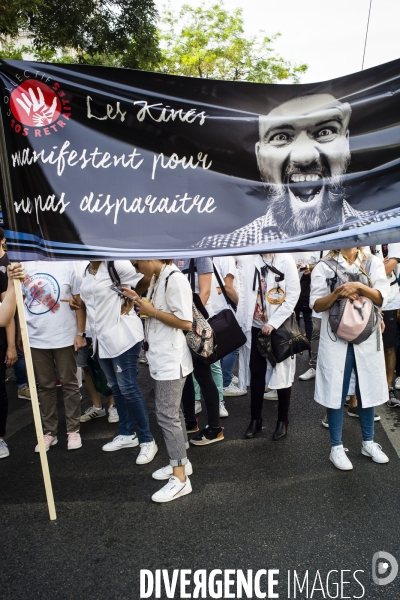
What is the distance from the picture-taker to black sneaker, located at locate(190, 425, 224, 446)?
4242mm

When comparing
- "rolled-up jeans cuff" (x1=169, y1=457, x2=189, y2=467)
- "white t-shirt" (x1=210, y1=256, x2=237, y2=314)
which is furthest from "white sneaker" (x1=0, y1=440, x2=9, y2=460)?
"white t-shirt" (x1=210, y1=256, x2=237, y2=314)

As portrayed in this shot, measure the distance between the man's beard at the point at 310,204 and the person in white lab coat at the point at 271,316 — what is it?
1623mm

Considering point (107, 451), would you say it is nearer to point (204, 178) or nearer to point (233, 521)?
point (233, 521)

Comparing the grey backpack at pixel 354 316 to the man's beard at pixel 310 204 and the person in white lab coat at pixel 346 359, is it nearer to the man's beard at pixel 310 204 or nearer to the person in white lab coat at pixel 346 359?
the person in white lab coat at pixel 346 359

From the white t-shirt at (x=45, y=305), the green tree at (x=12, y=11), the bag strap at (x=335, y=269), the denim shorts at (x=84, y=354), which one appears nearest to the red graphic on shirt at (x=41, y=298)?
the white t-shirt at (x=45, y=305)

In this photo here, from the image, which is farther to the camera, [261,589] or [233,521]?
[233,521]

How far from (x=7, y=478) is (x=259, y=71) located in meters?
22.9

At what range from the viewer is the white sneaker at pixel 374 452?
146 inches

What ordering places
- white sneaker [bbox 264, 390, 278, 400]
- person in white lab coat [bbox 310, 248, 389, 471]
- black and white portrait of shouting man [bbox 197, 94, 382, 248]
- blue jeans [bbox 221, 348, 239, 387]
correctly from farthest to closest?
1. blue jeans [bbox 221, 348, 239, 387]
2. white sneaker [bbox 264, 390, 278, 400]
3. person in white lab coat [bbox 310, 248, 389, 471]
4. black and white portrait of shouting man [bbox 197, 94, 382, 248]

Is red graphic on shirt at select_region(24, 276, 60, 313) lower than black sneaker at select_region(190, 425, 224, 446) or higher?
higher

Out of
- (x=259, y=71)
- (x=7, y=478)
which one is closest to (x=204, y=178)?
(x=7, y=478)

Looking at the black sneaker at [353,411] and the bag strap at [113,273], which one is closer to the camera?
the bag strap at [113,273]

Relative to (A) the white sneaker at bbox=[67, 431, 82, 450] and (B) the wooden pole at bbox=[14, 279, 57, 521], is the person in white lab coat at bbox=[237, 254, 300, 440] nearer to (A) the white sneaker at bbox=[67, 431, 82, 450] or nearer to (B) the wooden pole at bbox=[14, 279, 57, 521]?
(A) the white sneaker at bbox=[67, 431, 82, 450]

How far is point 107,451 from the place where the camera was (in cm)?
422
